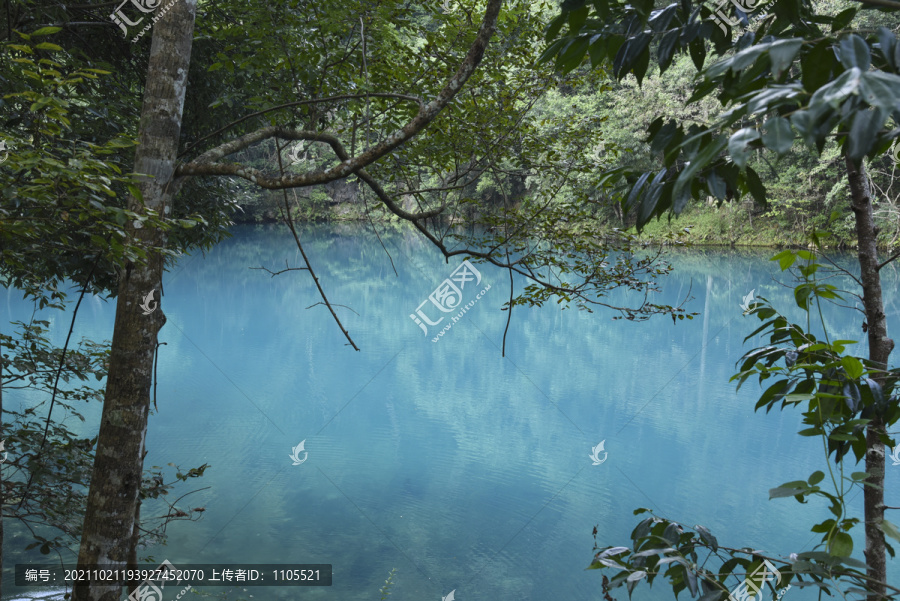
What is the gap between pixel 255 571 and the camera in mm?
3699

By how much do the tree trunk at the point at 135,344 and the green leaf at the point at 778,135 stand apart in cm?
180

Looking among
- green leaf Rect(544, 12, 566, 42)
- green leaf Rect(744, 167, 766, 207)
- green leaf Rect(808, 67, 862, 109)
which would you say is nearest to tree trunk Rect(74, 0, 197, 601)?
green leaf Rect(544, 12, 566, 42)

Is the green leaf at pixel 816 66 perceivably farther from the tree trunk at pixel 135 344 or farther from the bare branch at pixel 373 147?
the tree trunk at pixel 135 344

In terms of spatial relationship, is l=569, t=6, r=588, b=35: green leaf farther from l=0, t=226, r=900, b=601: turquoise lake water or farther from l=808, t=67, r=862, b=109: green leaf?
l=0, t=226, r=900, b=601: turquoise lake water

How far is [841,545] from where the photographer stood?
2.83 feet

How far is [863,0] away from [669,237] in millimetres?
2605

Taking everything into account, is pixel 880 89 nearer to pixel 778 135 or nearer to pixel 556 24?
pixel 778 135

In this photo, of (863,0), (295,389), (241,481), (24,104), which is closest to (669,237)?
(863,0)

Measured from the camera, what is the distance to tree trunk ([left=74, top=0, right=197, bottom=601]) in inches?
72.8

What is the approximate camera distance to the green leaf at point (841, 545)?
0.85 meters

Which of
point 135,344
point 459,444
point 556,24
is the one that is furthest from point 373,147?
point 459,444

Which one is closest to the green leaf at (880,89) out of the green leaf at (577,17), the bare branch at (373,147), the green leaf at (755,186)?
the green leaf at (755,186)

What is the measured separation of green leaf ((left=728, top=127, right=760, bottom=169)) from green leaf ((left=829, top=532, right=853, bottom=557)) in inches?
25.7

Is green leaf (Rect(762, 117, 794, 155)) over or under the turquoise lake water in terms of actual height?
under
